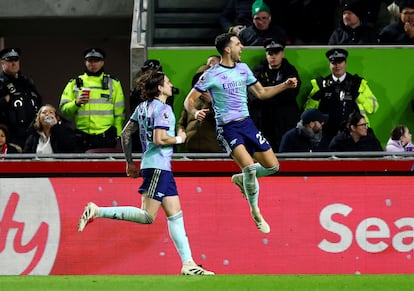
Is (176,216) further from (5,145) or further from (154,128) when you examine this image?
(5,145)

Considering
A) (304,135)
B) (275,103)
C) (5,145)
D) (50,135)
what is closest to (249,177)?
(304,135)

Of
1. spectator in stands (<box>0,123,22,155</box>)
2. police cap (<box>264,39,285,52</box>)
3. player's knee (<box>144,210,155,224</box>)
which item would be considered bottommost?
player's knee (<box>144,210,155,224</box>)

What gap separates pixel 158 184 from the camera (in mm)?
14688

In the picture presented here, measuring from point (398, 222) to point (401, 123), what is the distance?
98.2 inches

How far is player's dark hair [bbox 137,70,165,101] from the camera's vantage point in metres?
14.6

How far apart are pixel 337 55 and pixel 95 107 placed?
296 centimetres

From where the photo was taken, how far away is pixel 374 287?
43.2 ft

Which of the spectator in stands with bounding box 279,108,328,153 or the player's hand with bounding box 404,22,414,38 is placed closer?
the spectator in stands with bounding box 279,108,328,153

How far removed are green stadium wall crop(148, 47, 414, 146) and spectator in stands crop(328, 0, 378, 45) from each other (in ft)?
0.98

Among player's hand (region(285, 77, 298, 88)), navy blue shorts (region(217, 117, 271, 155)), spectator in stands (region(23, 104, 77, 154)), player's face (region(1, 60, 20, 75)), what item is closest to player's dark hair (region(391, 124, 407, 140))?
navy blue shorts (region(217, 117, 271, 155))

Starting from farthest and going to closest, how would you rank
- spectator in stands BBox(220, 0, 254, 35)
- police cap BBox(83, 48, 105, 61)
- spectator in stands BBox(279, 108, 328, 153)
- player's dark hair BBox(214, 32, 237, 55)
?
spectator in stands BBox(220, 0, 254, 35), police cap BBox(83, 48, 105, 61), spectator in stands BBox(279, 108, 328, 153), player's dark hair BBox(214, 32, 237, 55)

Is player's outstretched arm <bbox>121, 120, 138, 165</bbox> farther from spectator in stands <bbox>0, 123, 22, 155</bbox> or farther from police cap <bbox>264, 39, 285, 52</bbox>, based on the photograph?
police cap <bbox>264, 39, 285, 52</bbox>

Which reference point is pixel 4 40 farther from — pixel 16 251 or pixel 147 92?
pixel 147 92

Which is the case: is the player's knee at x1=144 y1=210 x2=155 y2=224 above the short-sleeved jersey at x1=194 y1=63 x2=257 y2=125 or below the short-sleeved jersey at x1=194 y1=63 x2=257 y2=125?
below
